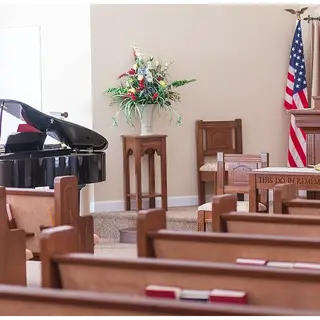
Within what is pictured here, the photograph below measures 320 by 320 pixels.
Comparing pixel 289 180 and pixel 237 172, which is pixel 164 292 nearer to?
pixel 289 180

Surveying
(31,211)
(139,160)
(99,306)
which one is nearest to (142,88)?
(139,160)

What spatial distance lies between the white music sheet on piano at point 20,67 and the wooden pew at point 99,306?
6283 millimetres

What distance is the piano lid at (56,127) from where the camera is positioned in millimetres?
6578

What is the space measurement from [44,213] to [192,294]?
260 centimetres

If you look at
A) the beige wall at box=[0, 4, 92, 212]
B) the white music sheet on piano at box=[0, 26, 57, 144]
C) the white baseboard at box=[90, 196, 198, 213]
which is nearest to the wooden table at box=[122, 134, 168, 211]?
the white baseboard at box=[90, 196, 198, 213]

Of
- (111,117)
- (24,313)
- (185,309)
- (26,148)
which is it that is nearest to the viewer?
(185,309)

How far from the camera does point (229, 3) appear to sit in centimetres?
821

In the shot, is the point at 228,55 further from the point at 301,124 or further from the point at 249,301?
the point at 249,301

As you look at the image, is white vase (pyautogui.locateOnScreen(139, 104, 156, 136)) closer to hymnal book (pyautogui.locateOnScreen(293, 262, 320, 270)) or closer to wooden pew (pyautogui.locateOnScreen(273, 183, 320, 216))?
wooden pew (pyautogui.locateOnScreen(273, 183, 320, 216))


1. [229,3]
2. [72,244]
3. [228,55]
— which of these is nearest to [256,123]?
[228,55]

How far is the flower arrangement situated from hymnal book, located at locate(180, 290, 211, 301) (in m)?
5.63

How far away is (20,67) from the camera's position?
799 centimetres

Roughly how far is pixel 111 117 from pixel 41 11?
1276mm

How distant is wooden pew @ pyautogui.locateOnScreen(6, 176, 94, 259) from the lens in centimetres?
389
